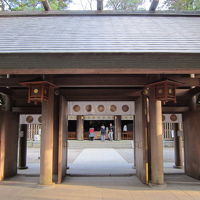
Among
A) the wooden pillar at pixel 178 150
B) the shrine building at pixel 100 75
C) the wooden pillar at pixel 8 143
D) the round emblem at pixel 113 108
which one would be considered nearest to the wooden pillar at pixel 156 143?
the shrine building at pixel 100 75

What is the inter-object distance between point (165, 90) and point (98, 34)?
7.56 feet

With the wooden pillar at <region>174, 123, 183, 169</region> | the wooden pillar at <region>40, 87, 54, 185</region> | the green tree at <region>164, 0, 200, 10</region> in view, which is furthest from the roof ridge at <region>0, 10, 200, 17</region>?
the green tree at <region>164, 0, 200, 10</region>

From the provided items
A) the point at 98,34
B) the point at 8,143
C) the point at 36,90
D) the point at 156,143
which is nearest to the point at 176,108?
the point at 156,143

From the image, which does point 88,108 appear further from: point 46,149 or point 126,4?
point 126,4

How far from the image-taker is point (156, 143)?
665cm

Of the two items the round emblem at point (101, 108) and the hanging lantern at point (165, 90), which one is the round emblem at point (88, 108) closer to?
the round emblem at point (101, 108)

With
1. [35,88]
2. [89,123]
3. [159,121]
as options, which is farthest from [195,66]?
[89,123]

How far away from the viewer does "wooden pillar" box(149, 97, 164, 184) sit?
6543 millimetres

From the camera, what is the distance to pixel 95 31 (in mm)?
5961

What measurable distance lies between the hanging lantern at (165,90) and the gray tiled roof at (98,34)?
4.06 ft

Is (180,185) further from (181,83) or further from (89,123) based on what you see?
(89,123)

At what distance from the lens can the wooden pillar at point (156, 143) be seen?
654cm

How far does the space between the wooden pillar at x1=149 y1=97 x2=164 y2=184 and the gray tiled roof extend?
2.11 meters

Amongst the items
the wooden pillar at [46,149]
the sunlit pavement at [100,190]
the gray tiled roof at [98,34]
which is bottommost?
the sunlit pavement at [100,190]
